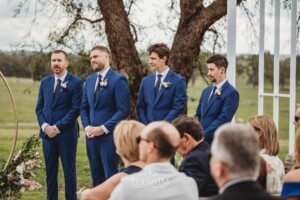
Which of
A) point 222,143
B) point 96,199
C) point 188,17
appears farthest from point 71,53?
point 222,143

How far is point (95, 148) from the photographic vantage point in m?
6.64

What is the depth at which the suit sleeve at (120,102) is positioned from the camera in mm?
6539

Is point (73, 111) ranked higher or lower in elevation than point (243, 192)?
higher

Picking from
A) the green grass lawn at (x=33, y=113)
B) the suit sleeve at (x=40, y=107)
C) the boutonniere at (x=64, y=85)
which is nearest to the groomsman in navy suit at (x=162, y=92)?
the boutonniere at (x=64, y=85)

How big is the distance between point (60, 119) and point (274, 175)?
3282mm

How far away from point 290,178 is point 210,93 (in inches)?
105

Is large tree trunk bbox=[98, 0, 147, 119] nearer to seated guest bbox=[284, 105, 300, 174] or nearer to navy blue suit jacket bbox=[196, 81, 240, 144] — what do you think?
navy blue suit jacket bbox=[196, 81, 240, 144]

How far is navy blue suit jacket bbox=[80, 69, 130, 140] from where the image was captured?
658 centimetres

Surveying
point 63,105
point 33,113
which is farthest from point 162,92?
point 33,113

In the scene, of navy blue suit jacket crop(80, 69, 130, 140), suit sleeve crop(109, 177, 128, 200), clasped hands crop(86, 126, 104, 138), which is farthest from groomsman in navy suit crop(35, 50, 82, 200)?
suit sleeve crop(109, 177, 128, 200)

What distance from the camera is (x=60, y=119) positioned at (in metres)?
6.89

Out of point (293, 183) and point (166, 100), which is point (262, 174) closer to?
point (293, 183)

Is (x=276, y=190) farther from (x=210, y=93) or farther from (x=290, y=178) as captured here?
(x=210, y=93)

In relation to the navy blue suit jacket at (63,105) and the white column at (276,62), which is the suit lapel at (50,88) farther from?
the white column at (276,62)
